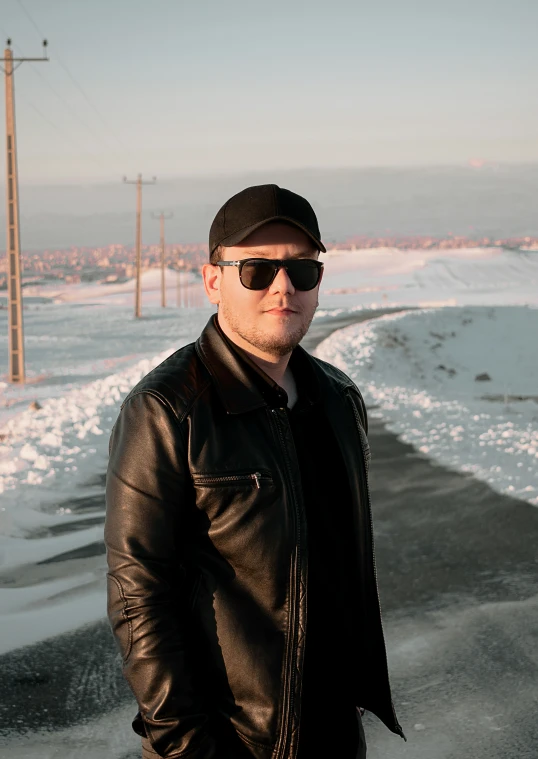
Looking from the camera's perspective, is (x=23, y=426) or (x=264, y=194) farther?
(x=23, y=426)

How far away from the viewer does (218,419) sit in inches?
102

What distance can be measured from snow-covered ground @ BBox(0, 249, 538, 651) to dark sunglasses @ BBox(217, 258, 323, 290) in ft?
13.2

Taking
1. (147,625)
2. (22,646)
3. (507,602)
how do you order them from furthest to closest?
(507,602) < (22,646) < (147,625)

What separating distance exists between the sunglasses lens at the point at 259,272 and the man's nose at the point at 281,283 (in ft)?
0.05

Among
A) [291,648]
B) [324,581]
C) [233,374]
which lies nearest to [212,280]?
[233,374]

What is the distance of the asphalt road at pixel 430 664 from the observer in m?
4.57

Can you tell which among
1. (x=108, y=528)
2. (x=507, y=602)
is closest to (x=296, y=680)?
(x=108, y=528)

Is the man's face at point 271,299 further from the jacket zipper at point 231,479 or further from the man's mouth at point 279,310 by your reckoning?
the jacket zipper at point 231,479

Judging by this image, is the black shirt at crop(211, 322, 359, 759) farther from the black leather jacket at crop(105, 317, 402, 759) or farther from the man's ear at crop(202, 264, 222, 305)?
the man's ear at crop(202, 264, 222, 305)

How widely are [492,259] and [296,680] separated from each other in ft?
414

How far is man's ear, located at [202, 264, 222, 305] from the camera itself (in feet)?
9.44

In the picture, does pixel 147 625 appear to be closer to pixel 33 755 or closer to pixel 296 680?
pixel 296 680

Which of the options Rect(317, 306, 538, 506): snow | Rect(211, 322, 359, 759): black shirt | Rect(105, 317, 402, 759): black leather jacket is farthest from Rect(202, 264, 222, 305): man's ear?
Rect(317, 306, 538, 506): snow

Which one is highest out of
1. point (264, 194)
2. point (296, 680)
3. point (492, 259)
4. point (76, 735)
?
point (264, 194)
